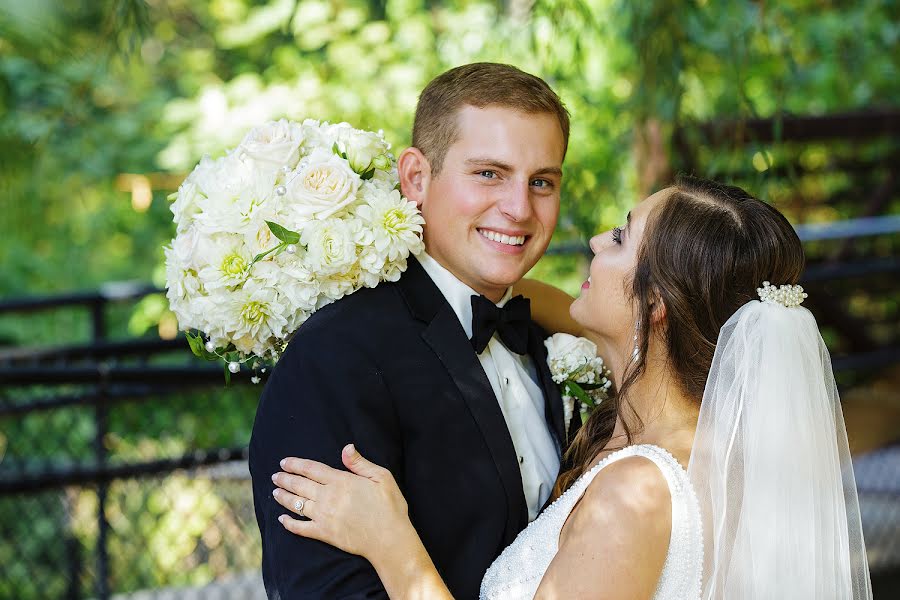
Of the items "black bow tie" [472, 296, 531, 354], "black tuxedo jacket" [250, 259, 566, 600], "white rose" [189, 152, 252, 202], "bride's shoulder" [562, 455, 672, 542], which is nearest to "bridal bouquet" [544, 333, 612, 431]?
"black bow tie" [472, 296, 531, 354]

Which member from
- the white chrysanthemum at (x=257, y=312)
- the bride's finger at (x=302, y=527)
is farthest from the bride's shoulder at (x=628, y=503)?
the white chrysanthemum at (x=257, y=312)

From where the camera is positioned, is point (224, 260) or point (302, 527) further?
point (224, 260)

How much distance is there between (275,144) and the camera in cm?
235

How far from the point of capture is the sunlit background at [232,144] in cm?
392

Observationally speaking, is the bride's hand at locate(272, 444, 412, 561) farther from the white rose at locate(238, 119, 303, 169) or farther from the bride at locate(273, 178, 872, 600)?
the white rose at locate(238, 119, 303, 169)

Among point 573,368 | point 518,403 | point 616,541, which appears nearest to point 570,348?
point 573,368

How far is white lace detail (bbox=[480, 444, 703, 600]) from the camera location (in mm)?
2162

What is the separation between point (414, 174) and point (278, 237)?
449 mm

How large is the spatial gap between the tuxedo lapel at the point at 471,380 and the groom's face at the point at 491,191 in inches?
5.1

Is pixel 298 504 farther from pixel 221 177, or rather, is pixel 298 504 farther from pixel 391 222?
pixel 221 177

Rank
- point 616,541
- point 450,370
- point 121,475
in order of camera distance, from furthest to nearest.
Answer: point 121,475
point 450,370
point 616,541

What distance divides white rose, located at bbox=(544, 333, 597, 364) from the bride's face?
15cm

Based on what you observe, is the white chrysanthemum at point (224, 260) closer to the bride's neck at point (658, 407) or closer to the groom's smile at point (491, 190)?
the groom's smile at point (491, 190)

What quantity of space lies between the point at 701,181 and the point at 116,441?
134 inches
